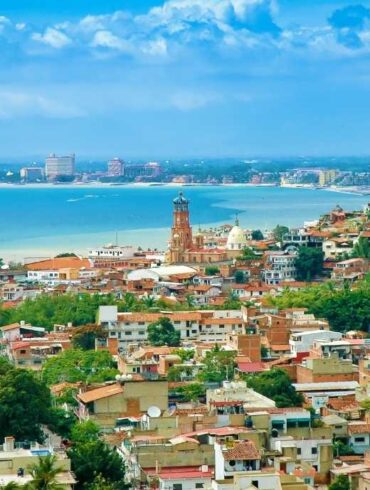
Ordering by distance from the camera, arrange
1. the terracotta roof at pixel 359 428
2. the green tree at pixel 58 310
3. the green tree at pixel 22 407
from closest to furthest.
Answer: the green tree at pixel 22 407 → the terracotta roof at pixel 359 428 → the green tree at pixel 58 310

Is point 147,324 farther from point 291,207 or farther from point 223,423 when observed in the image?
point 291,207

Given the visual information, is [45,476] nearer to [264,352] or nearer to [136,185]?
[264,352]

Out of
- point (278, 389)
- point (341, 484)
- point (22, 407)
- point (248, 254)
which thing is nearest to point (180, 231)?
point (248, 254)

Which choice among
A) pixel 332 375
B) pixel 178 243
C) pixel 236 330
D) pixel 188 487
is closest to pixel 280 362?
pixel 332 375

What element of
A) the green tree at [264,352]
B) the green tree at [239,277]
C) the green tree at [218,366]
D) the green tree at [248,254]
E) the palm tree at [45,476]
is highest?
the palm tree at [45,476]

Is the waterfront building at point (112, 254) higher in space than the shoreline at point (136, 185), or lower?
higher

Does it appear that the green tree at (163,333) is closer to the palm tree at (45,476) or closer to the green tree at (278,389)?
the green tree at (278,389)

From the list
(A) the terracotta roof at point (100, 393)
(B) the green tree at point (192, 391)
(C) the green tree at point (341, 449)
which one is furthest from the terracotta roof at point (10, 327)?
(C) the green tree at point (341, 449)
